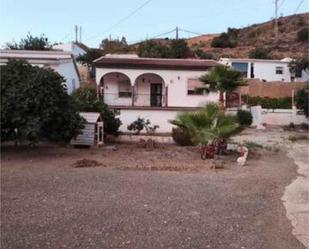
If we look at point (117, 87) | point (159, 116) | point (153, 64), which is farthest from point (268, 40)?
point (159, 116)

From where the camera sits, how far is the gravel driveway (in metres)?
7.87

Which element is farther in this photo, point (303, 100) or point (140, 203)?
point (303, 100)

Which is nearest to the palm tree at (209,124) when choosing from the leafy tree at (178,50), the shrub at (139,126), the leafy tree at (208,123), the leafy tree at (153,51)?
the leafy tree at (208,123)

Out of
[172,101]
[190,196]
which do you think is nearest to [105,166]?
[190,196]

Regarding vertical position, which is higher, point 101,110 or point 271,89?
point 271,89

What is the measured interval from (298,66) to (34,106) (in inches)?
1803

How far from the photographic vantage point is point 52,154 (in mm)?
18266

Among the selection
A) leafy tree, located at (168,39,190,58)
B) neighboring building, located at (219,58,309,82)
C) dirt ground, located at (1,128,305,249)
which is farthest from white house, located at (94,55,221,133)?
leafy tree, located at (168,39,190,58)

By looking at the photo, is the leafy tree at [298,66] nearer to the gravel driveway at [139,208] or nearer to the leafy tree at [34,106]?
the leafy tree at [34,106]

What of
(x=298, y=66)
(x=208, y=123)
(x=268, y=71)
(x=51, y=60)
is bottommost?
(x=208, y=123)

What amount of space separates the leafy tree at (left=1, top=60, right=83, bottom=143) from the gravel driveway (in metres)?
1.57

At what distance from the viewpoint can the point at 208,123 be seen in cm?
1873

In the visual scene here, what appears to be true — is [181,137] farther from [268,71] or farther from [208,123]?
[268,71]

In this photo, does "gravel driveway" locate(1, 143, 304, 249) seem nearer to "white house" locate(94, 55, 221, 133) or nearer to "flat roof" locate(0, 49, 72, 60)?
"flat roof" locate(0, 49, 72, 60)
